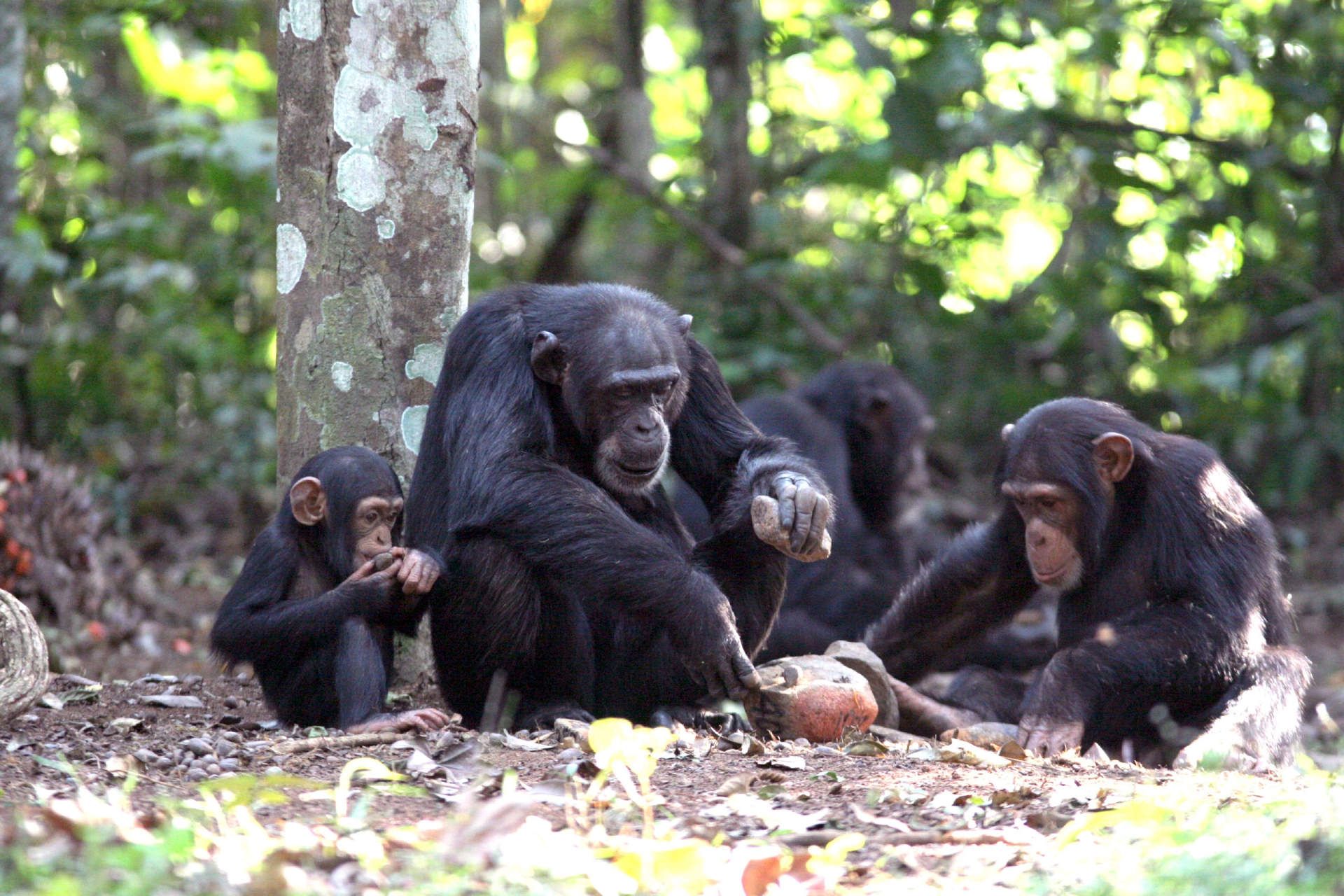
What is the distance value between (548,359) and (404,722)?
136 centimetres

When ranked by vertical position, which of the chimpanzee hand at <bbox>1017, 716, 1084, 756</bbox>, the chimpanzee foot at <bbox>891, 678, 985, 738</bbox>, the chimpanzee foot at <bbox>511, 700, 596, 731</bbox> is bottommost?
the chimpanzee foot at <bbox>891, 678, 985, 738</bbox>

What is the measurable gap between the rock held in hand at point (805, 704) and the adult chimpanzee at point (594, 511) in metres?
0.19

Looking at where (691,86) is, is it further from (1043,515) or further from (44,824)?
(44,824)

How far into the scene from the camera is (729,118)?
10.2 m

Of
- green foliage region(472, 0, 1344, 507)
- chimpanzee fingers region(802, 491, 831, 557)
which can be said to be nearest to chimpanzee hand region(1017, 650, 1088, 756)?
chimpanzee fingers region(802, 491, 831, 557)

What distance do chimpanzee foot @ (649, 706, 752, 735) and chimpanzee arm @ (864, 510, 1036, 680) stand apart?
41.5 inches

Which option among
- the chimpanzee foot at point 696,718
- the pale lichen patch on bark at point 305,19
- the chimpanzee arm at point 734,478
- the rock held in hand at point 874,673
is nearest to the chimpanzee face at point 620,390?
the chimpanzee arm at point 734,478

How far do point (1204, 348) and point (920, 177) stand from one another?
341 cm

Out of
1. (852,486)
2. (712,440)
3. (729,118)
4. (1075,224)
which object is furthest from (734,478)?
(1075,224)

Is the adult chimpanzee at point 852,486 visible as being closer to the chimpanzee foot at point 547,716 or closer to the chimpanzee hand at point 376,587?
the chimpanzee foot at point 547,716

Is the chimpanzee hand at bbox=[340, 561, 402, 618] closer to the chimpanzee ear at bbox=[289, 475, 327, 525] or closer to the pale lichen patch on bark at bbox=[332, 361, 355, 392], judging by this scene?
the chimpanzee ear at bbox=[289, 475, 327, 525]

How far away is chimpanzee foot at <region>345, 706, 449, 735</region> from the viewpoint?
449cm

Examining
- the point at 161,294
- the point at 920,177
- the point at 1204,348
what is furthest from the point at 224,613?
the point at 1204,348

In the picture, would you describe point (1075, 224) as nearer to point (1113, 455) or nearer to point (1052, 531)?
point (1113, 455)
